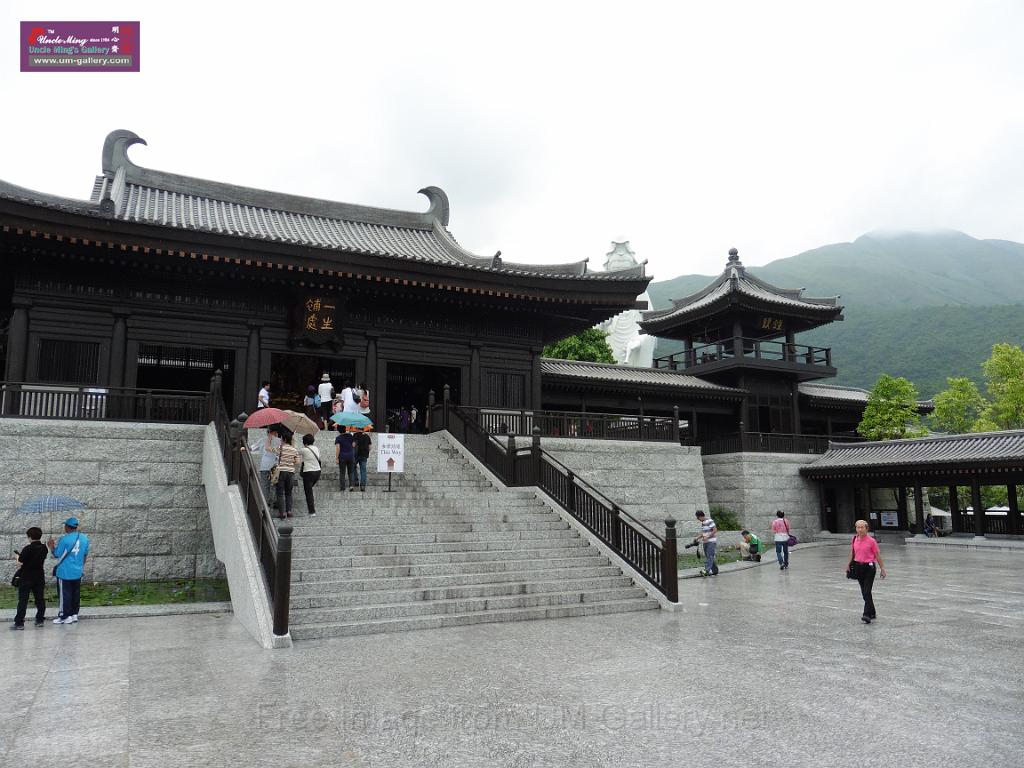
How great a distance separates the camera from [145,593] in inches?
463

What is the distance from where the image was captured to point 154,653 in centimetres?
741

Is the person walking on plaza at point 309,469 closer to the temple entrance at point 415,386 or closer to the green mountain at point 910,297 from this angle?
the temple entrance at point 415,386

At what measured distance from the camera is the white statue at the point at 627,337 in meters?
59.6

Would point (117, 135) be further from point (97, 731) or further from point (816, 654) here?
point (816, 654)

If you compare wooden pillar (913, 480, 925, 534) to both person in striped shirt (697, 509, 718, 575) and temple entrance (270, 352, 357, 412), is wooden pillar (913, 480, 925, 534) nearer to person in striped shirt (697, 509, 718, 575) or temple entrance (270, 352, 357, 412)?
person in striped shirt (697, 509, 718, 575)

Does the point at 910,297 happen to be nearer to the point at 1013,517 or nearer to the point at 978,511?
the point at 1013,517

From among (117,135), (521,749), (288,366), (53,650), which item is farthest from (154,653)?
(117,135)

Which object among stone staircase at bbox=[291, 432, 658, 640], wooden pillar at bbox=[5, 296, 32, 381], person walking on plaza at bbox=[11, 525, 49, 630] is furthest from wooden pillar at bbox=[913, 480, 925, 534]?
wooden pillar at bbox=[5, 296, 32, 381]

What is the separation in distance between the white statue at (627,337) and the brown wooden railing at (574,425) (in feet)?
121

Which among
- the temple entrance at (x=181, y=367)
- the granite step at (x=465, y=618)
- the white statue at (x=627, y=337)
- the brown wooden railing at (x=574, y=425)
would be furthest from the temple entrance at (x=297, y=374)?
the white statue at (x=627, y=337)

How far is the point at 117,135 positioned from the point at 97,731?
2094 cm

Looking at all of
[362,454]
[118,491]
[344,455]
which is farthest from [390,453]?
[118,491]

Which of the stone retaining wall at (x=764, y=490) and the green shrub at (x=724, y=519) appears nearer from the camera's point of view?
the green shrub at (x=724, y=519)

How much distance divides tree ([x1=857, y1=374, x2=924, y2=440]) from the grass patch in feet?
96.4
